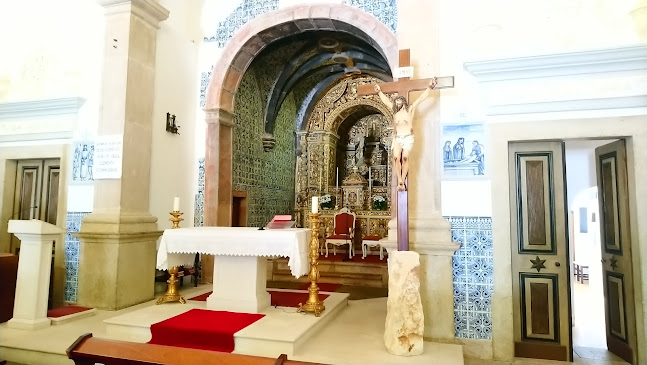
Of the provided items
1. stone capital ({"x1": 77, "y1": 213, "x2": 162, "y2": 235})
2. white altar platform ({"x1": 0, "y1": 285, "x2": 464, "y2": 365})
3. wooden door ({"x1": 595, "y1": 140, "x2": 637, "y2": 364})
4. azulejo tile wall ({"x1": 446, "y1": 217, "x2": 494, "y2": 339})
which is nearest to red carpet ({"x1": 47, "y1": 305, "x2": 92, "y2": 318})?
white altar platform ({"x1": 0, "y1": 285, "x2": 464, "y2": 365})

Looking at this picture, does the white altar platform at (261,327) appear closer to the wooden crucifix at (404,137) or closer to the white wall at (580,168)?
A: the wooden crucifix at (404,137)

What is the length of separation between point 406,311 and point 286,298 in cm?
217

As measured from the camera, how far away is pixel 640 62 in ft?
13.3

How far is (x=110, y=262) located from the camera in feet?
16.9

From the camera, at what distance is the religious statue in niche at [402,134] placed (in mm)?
4145

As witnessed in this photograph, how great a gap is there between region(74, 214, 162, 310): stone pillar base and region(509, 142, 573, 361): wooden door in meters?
4.63

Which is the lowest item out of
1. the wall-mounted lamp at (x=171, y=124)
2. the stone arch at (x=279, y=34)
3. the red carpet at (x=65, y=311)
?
the red carpet at (x=65, y=311)

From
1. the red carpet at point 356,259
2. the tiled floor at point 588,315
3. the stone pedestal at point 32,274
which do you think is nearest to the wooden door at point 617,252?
the tiled floor at point 588,315

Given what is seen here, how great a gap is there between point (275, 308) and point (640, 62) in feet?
15.2

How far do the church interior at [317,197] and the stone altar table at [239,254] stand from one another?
2 cm

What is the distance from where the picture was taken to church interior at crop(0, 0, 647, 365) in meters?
4.12

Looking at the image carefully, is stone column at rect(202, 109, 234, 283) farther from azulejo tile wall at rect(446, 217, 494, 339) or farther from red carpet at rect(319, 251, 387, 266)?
azulejo tile wall at rect(446, 217, 494, 339)

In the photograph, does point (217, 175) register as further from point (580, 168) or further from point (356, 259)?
point (580, 168)

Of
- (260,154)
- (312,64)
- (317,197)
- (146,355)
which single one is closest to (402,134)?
(317,197)
